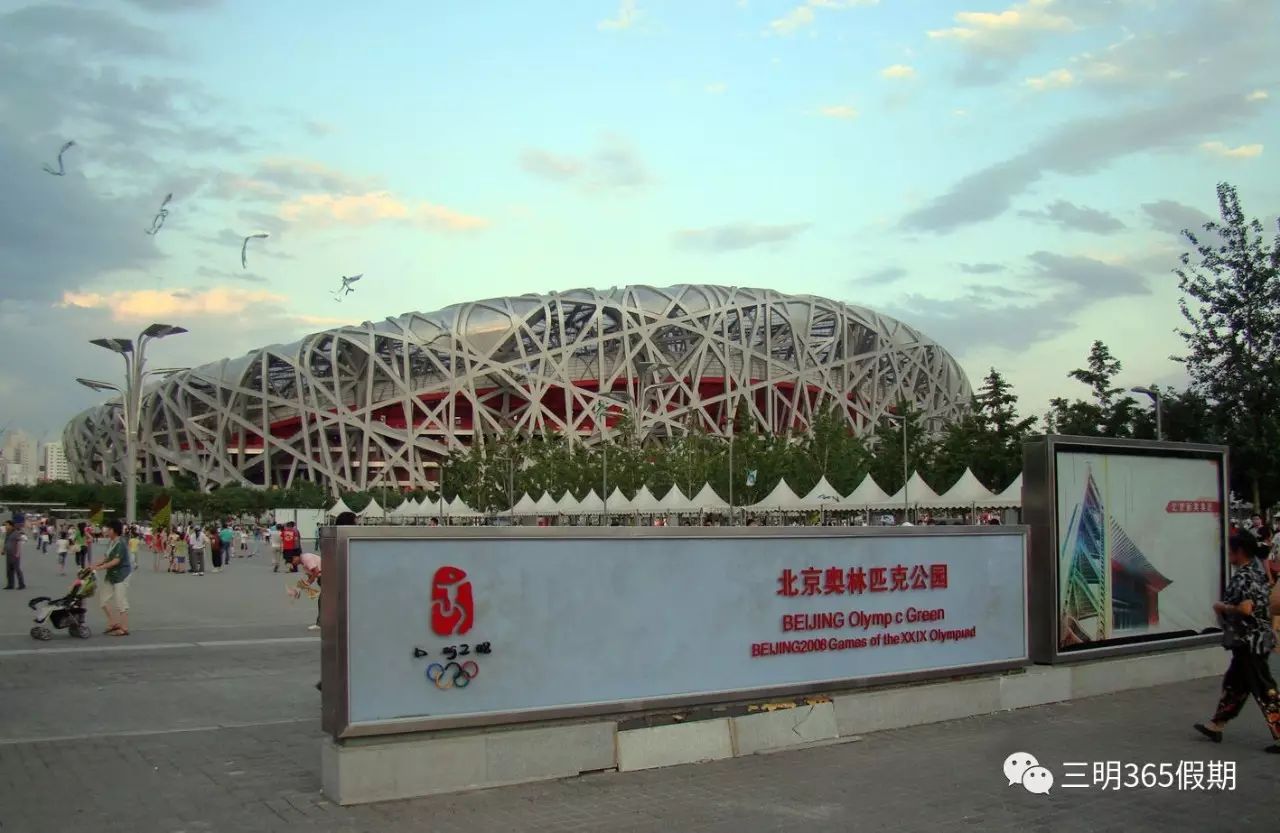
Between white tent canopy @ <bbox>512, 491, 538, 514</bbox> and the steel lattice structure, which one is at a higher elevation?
the steel lattice structure

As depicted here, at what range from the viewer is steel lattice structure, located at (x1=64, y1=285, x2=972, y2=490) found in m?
83.8

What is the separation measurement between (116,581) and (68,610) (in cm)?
67

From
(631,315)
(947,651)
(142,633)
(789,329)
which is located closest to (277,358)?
(631,315)

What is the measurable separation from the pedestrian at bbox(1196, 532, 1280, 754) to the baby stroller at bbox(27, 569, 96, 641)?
13092mm

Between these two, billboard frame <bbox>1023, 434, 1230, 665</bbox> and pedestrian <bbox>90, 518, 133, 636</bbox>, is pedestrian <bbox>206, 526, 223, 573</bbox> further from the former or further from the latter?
billboard frame <bbox>1023, 434, 1230, 665</bbox>

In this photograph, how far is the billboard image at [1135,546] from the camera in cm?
1028

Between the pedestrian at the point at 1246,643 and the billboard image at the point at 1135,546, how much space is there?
1.97m

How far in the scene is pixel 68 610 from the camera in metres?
14.6

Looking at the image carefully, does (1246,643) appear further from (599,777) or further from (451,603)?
(451,603)

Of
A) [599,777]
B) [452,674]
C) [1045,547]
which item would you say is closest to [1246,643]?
[1045,547]

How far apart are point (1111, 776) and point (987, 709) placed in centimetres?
232

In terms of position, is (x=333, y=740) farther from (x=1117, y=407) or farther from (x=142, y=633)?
(x=1117, y=407)

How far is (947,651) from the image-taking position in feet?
30.9

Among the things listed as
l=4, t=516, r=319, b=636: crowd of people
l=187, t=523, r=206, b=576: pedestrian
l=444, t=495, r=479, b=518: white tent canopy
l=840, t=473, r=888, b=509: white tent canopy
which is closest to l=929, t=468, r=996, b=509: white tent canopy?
l=840, t=473, r=888, b=509: white tent canopy
